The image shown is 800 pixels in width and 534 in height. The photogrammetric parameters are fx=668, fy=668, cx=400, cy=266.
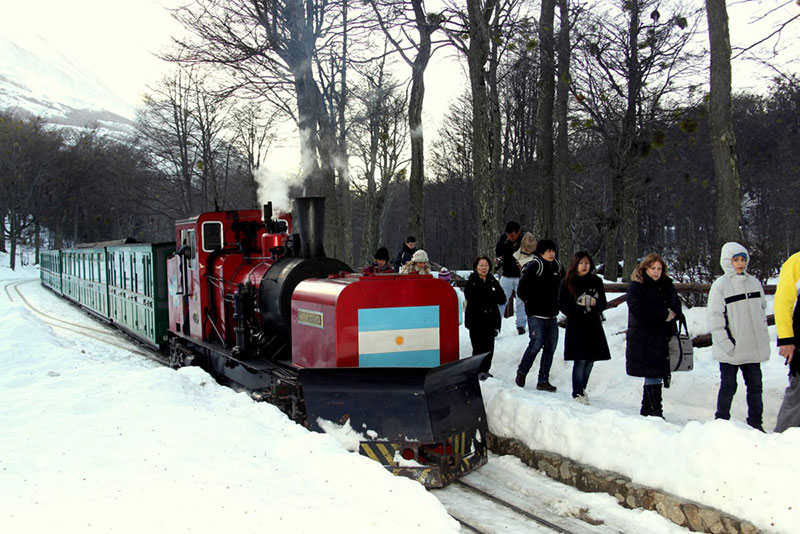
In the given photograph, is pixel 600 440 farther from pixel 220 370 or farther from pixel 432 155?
pixel 432 155

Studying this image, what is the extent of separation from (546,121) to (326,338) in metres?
12.9

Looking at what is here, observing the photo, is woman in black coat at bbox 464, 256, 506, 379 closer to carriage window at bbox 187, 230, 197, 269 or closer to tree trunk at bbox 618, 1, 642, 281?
carriage window at bbox 187, 230, 197, 269

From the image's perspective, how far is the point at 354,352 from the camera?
20.8ft

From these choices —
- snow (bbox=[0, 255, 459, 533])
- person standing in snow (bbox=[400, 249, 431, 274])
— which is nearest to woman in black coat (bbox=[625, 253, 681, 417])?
snow (bbox=[0, 255, 459, 533])

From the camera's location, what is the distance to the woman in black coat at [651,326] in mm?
6555

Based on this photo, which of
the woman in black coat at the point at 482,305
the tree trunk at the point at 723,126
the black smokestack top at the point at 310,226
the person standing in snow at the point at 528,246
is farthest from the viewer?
the tree trunk at the point at 723,126

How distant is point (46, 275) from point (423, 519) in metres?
36.7

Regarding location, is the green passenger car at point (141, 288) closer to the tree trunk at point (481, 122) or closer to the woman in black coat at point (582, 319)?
the tree trunk at point (481, 122)

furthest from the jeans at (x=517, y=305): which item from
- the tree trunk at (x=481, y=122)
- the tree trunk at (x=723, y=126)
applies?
the tree trunk at (x=723, y=126)

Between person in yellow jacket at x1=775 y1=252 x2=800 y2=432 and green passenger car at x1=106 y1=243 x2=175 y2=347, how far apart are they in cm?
1014

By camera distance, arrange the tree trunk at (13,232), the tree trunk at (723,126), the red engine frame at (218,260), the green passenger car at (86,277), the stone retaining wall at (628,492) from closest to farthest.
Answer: the stone retaining wall at (628,492)
the red engine frame at (218,260)
the tree trunk at (723,126)
the green passenger car at (86,277)
the tree trunk at (13,232)

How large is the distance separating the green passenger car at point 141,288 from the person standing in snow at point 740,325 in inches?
378

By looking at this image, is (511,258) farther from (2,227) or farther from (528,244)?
(2,227)

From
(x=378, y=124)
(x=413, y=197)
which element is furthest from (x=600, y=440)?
(x=378, y=124)
